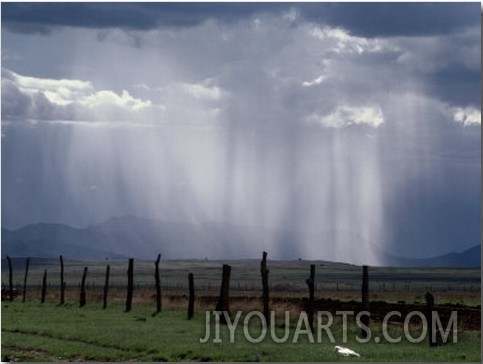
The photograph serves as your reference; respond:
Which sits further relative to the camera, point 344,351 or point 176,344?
point 176,344

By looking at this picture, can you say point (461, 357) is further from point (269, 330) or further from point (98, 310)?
point (98, 310)

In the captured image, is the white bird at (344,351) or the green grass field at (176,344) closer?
the white bird at (344,351)

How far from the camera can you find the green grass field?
2797 centimetres

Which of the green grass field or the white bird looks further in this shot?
the green grass field

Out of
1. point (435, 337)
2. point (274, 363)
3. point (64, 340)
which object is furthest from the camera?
point (64, 340)

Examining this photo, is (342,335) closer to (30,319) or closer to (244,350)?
(244,350)

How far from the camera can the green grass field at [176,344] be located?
27969 mm

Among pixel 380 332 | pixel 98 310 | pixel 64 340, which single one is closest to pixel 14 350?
pixel 64 340

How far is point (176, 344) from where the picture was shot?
31125 mm

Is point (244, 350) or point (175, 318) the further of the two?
point (175, 318)

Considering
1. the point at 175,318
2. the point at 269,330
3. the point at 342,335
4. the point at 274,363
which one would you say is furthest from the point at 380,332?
the point at 175,318

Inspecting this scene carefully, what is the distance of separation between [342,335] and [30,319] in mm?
17432

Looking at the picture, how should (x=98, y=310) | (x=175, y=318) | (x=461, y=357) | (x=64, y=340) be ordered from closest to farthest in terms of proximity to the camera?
(x=461, y=357) < (x=64, y=340) < (x=175, y=318) < (x=98, y=310)

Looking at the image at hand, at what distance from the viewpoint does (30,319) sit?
45.7 meters
